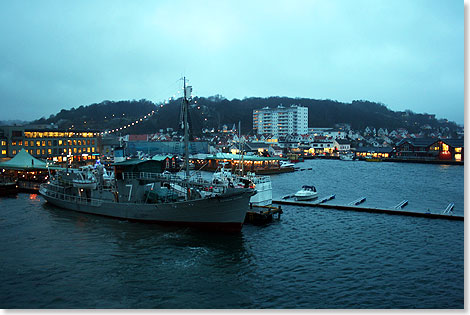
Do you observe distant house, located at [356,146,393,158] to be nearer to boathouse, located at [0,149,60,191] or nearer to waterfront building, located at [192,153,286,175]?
waterfront building, located at [192,153,286,175]

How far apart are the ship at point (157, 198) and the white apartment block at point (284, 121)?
111 m

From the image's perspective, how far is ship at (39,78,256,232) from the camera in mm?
19781

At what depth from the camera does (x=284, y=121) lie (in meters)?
136

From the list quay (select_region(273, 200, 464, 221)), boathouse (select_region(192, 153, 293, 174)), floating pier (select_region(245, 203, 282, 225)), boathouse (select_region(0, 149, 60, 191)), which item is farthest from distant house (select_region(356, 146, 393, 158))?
boathouse (select_region(0, 149, 60, 191))

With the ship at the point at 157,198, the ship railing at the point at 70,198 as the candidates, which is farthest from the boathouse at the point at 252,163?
the ship at the point at 157,198

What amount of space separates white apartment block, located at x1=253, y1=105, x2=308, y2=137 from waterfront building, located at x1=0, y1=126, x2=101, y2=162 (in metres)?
79.6

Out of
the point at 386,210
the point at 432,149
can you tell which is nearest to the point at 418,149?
the point at 432,149

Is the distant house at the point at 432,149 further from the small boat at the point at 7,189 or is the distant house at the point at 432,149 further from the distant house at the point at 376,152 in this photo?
the small boat at the point at 7,189

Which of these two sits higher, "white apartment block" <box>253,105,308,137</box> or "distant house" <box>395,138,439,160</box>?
"white apartment block" <box>253,105,308,137</box>

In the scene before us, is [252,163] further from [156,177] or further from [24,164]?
[156,177]

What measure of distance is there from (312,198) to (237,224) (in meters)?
12.2

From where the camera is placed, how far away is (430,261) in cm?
1588

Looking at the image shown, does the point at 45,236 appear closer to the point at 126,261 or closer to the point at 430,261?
the point at 126,261

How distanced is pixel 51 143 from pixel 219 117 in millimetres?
88537
